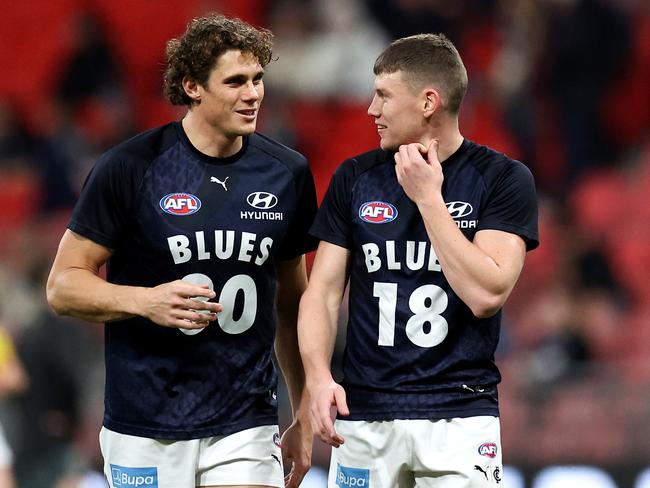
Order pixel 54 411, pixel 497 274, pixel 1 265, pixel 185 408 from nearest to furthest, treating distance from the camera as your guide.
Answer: pixel 497 274, pixel 185 408, pixel 54 411, pixel 1 265

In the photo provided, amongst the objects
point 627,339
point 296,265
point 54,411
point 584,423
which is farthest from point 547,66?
point 296,265

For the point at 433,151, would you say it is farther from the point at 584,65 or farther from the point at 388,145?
the point at 584,65

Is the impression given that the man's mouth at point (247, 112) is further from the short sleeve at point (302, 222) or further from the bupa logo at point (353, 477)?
the bupa logo at point (353, 477)

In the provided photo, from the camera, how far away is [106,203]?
13.4 feet

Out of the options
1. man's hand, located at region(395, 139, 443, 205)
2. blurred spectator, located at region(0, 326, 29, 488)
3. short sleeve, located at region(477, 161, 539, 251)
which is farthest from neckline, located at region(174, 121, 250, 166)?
blurred spectator, located at region(0, 326, 29, 488)

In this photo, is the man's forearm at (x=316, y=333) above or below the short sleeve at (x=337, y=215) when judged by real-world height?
below

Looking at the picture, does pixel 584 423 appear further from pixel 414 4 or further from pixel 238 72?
pixel 414 4

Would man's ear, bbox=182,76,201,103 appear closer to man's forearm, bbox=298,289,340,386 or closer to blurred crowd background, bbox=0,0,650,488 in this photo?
man's forearm, bbox=298,289,340,386

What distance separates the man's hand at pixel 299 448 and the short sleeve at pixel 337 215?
2.47ft

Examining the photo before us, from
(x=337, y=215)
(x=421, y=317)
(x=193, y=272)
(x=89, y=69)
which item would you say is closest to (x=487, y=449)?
(x=421, y=317)

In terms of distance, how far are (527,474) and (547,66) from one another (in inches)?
180

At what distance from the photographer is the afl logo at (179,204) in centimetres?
415

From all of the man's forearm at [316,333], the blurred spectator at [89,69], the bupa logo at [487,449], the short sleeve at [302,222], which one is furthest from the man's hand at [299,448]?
the blurred spectator at [89,69]

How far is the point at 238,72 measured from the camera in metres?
4.16
